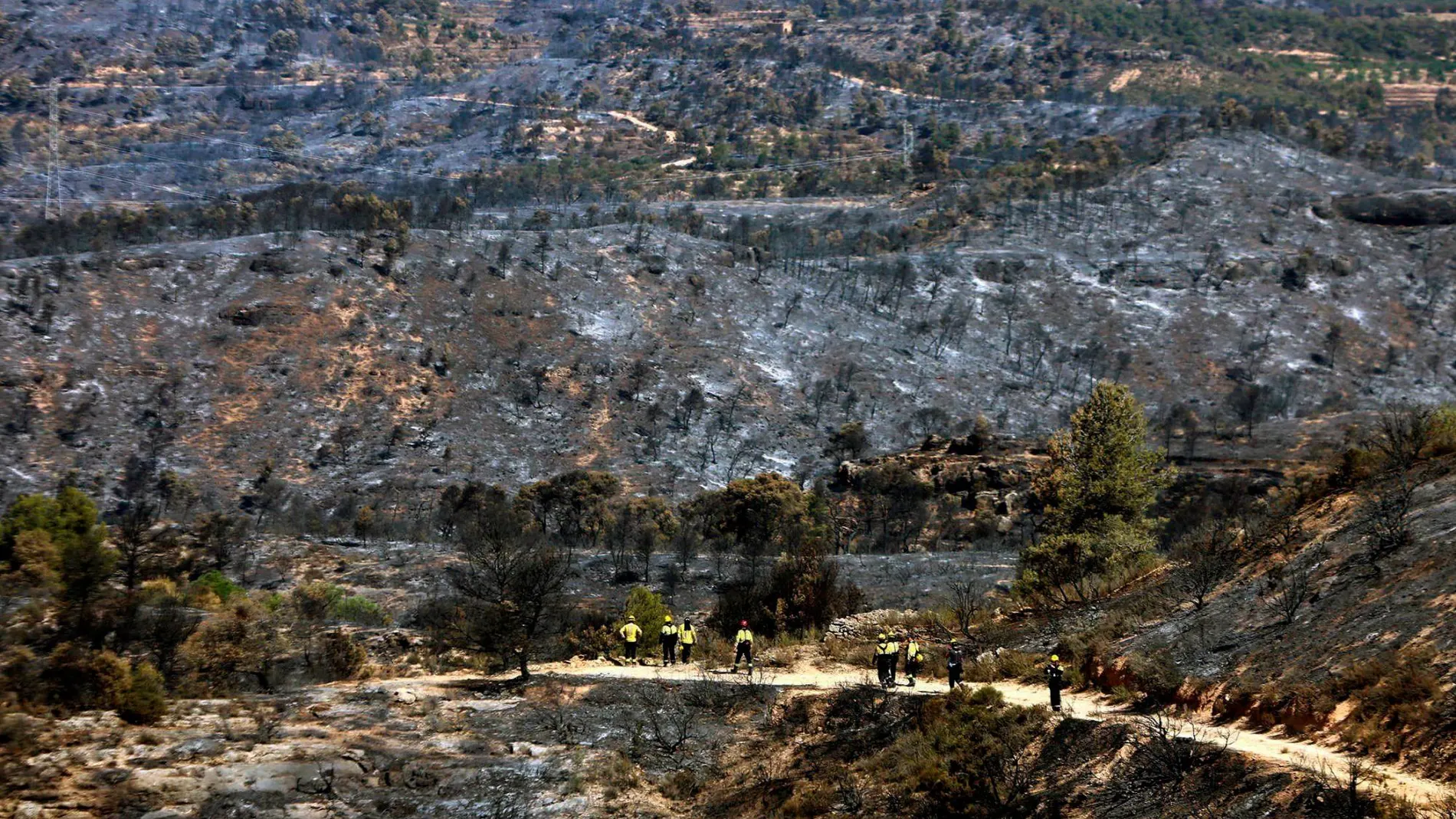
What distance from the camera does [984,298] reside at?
141 m

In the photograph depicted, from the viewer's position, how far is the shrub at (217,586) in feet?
145

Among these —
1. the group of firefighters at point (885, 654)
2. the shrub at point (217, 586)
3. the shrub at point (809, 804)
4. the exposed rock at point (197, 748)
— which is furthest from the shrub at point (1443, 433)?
the shrub at point (217, 586)

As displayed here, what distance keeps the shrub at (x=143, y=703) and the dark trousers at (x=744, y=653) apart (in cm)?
1331

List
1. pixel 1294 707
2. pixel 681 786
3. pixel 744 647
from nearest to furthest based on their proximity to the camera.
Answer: pixel 1294 707 < pixel 681 786 < pixel 744 647

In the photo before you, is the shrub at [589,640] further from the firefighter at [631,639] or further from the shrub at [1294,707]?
the shrub at [1294,707]

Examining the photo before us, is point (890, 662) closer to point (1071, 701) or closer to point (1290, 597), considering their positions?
point (1071, 701)

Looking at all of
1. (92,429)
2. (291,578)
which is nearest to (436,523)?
(291,578)

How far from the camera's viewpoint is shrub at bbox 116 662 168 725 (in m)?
21.3

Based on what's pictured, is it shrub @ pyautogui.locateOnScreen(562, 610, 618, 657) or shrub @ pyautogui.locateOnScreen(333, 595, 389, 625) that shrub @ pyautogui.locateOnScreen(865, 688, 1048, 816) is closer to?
shrub @ pyautogui.locateOnScreen(562, 610, 618, 657)

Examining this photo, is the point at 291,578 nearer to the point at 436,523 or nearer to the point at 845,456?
the point at 436,523

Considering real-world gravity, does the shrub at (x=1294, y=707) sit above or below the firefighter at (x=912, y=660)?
above

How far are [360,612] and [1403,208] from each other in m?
149

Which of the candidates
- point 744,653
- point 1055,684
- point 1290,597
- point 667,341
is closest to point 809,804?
point 1055,684

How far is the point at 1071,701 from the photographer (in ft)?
76.1
